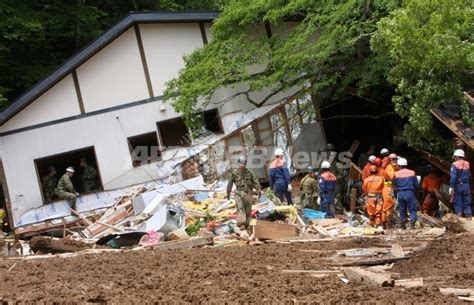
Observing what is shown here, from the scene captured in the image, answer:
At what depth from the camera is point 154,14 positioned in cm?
2052

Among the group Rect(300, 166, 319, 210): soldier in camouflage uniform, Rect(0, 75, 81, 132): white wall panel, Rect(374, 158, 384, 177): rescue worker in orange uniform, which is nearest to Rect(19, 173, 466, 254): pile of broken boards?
Rect(300, 166, 319, 210): soldier in camouflage uniform

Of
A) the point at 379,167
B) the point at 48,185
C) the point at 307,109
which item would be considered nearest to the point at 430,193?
the point at 379,167

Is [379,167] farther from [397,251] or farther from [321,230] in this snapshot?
[397,251]

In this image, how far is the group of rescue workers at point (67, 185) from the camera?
1992cm

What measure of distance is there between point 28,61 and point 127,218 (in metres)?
11.8

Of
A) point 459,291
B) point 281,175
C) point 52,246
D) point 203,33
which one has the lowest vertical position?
point 459,291

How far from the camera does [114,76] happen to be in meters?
20.7

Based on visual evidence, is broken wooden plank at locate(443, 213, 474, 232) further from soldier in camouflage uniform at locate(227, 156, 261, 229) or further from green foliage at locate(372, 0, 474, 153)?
soldier in camouflage uniform at locate(227, 156, 261, 229)

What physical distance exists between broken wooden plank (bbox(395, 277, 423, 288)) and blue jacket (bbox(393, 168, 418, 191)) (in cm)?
680

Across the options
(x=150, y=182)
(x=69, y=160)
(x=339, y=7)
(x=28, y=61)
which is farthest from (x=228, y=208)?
(x=28, y=61)

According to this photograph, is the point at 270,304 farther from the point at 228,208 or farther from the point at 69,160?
the point at 69,160

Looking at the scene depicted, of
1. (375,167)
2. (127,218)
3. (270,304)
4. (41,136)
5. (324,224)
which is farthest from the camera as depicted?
(41,136)

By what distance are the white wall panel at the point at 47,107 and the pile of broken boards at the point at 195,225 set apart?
13.1ft

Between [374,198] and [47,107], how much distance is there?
10913 millimetres
